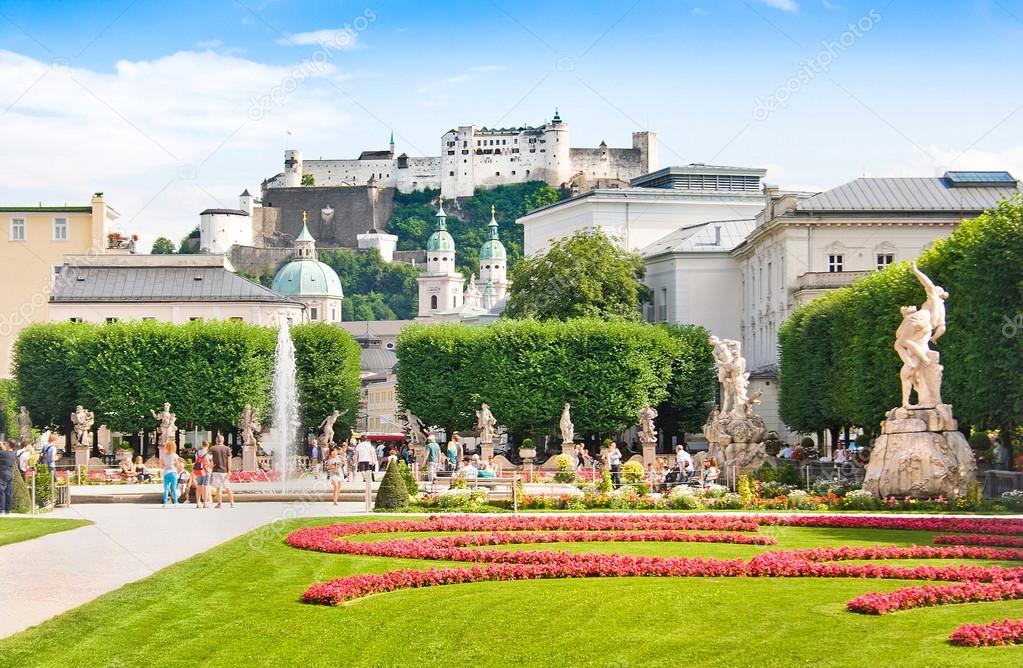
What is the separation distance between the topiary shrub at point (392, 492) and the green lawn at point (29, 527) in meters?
6.79

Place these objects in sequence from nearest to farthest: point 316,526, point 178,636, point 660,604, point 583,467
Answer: point 178,636
point 660,604
point 316,526
point 583,467

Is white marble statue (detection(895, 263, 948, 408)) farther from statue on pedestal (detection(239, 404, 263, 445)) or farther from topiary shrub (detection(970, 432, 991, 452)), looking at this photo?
statue on pedestal (detection(239, 404, 263, 445))

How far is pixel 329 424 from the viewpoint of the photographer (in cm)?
7219

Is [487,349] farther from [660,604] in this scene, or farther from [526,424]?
[660,604]

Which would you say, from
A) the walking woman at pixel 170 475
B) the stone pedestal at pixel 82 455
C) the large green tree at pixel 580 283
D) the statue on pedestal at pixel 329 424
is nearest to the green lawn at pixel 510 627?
the walking woman at pixel 170 475

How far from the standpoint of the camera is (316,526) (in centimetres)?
3034

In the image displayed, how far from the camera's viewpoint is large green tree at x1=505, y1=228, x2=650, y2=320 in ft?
295

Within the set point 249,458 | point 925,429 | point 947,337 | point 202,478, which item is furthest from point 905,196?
point 202,478

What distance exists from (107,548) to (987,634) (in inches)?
594

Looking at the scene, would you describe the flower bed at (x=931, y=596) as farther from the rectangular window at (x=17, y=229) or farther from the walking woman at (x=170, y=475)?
the rectangular window at (x=17, y=229)

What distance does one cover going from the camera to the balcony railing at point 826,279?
250 ft

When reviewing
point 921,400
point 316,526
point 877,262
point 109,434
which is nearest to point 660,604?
point 316,526

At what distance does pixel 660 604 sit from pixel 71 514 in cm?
1971

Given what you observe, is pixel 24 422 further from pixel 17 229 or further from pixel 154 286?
pixel 17 229
